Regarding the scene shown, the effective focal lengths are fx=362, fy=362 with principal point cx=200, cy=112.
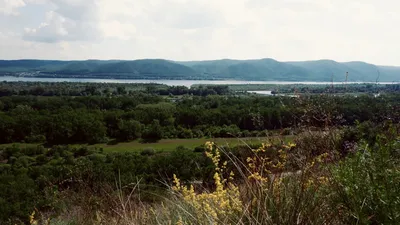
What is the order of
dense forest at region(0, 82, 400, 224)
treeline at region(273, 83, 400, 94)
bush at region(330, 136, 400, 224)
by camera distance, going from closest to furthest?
bush at region(330, 136, 400, 224) < dense forest at region(0, 82, 400, 224) < treeline at region(273, 83, 400, 94)

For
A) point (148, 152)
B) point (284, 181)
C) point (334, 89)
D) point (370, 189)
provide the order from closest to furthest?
point (370, 189), point (284, 181), point (334, 89), point (148, 152)

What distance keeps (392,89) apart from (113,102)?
227 ft

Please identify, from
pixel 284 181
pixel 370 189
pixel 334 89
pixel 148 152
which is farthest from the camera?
pixel 148 152

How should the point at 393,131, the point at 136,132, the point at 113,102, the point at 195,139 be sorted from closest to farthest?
the point at 393,131
the point at 195,139
the point at 136,132
the point at 113,102

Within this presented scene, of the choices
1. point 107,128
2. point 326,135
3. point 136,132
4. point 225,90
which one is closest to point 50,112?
point 107,128

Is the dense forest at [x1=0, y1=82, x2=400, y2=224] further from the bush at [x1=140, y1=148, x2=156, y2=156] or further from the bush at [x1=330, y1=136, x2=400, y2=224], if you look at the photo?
the bush at [x1=140, y1=148, x2=156, y2=156]

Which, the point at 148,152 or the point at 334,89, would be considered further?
the point at 148,152

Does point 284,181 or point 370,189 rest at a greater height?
point 370,189

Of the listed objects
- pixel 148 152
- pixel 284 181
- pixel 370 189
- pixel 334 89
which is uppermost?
pixel 334 89

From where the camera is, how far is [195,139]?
50375 millimetres

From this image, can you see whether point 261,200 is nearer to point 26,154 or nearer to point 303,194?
point 303,194


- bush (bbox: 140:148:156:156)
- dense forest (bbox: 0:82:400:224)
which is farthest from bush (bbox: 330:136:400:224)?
bush (bbox: 140:148:156:156)

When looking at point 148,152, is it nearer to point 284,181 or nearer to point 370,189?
point 284,181

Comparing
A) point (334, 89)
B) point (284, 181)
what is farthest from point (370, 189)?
point (334, 89)
